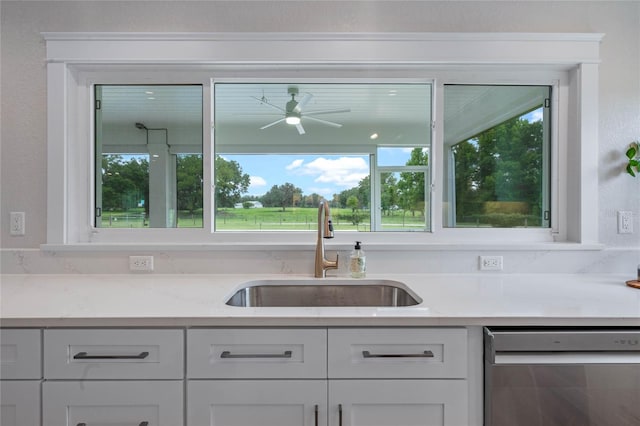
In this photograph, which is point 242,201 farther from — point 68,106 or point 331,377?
point 331,377

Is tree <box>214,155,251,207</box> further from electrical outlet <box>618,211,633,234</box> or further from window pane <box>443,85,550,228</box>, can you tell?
electrical outlet <box>618,211,633,234</box>

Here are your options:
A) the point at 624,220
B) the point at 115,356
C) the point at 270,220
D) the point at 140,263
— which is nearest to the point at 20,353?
the point at 115,356

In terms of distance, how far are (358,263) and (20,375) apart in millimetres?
1332

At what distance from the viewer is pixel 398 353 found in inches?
42.0

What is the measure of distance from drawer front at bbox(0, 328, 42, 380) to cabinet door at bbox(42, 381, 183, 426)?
7 centimetres

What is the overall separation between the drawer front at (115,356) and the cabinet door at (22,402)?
2.8 inches

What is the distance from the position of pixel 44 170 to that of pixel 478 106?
92.8 inches

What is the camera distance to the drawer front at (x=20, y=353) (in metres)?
1.05

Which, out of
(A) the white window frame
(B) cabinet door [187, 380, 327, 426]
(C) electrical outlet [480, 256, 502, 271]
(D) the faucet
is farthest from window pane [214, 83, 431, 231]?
(B) cabinet door [187, 380, 327, 426]

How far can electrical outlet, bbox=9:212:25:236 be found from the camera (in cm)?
167

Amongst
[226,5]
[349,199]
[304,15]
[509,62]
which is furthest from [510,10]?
[226,5]

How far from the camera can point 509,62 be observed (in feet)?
5.47

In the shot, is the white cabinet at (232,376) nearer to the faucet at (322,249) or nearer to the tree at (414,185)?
the faucet at (322,249)

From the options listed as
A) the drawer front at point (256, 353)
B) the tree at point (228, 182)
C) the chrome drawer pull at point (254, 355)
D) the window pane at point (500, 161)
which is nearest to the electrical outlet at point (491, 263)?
the window pane at point (500, 161)
